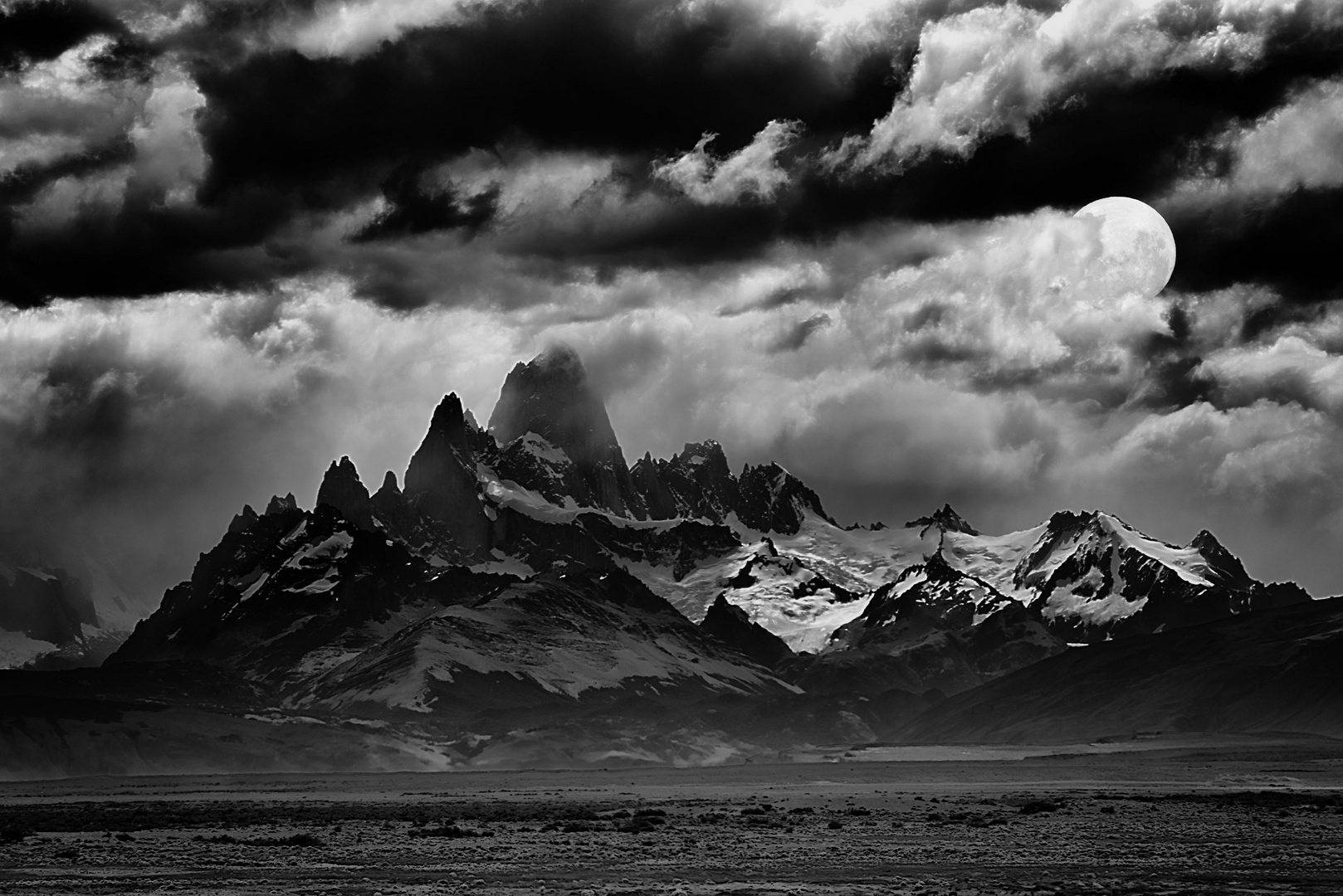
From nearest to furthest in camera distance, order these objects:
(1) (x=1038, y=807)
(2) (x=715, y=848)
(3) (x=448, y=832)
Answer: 1. (2) (x=715, y=848)
2. (3) (x=448, y=832)
3. (1) (x=1038, y=807)

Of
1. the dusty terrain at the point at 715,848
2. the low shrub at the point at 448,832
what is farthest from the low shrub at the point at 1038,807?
the low shrub at the point at 448,832

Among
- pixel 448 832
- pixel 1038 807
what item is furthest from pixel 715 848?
pixel 1038 807

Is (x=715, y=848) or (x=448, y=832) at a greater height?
(x=715, y=848)

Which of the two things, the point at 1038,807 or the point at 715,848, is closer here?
the point at 715,848

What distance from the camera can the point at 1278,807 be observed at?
130875 mm

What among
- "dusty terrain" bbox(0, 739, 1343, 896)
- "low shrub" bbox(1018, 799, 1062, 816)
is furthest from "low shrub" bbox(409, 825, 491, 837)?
"low shrub" bbox(1018, 799, 1062, 816)

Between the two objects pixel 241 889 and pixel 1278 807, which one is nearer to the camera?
pixel 241 889

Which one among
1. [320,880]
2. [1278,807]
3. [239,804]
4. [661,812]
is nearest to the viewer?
[320,880]

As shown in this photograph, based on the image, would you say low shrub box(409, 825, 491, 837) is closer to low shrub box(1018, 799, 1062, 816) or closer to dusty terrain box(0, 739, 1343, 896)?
dusty terrain box(0, 739, 1343, 896)

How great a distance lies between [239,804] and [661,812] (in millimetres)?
61640

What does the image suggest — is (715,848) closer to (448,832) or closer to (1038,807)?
(448,832)

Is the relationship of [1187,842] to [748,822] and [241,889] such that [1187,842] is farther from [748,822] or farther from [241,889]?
[241,889]

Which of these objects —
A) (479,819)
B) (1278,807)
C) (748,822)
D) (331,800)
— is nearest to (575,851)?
(748,822)

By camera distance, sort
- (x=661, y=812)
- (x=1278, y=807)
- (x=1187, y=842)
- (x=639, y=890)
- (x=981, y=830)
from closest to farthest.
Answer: (x=639, y=890), (x=1187, y=842), (x=981, y=830), (x=1278, y=807), (x=661, y=812)
